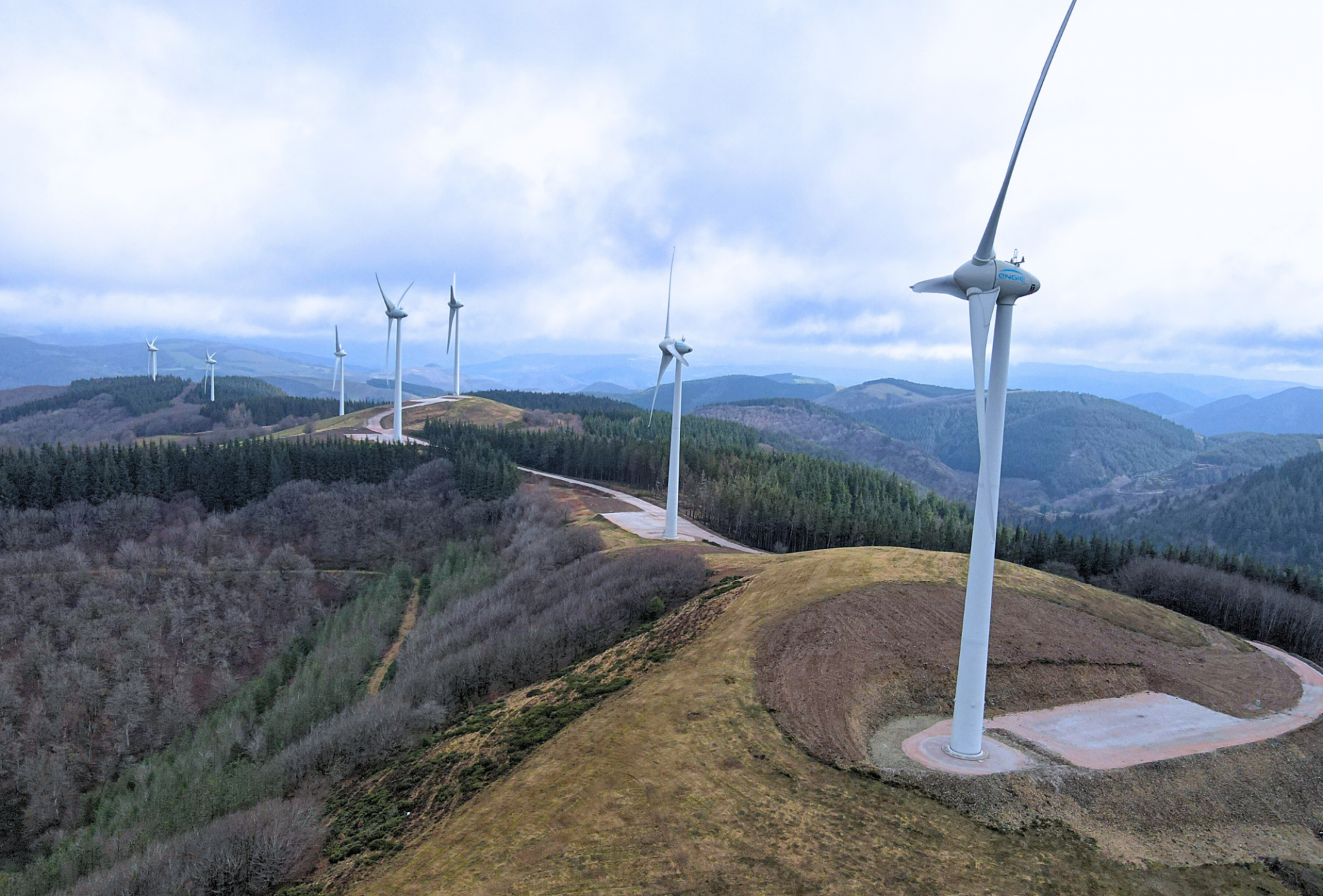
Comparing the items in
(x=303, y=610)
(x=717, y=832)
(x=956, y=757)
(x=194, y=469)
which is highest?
(x=956, y=757)

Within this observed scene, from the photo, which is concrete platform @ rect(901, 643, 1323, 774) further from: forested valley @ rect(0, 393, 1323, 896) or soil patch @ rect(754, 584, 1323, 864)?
A: forested valley @ rect(0, 393, 1323, 896)

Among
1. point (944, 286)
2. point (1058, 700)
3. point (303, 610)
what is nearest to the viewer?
point (944, 286)

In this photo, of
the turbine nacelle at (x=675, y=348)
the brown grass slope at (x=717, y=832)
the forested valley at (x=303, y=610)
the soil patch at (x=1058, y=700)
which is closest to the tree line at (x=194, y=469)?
the forested valley at (x=303, y=610)

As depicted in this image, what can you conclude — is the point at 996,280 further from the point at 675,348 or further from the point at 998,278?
the point at 675,348

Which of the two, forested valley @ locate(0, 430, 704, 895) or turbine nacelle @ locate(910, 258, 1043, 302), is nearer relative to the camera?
turbine nacelle @ locate(910, 258, 1043, 302)

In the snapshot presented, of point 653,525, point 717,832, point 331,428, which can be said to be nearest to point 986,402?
point 717,832

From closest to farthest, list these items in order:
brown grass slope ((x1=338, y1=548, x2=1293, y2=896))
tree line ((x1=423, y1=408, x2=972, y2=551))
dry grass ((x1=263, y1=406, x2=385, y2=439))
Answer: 1. brown grass slope ((x1=338, y1=548, x2=1293, y2=896))
2. tree line ((x1=423, y1=408, x2=972, y2=551))
3. dry grass ((x1=263, y1=406, x2=385, y2=439))

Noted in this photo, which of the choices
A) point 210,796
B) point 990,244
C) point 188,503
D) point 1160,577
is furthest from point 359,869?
point 188,503

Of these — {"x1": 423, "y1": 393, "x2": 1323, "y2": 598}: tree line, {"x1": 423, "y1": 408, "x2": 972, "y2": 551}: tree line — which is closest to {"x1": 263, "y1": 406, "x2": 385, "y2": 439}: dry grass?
{"x1": 423, "y1": 393, "x2": 1323, "y2": 598}: tree line
